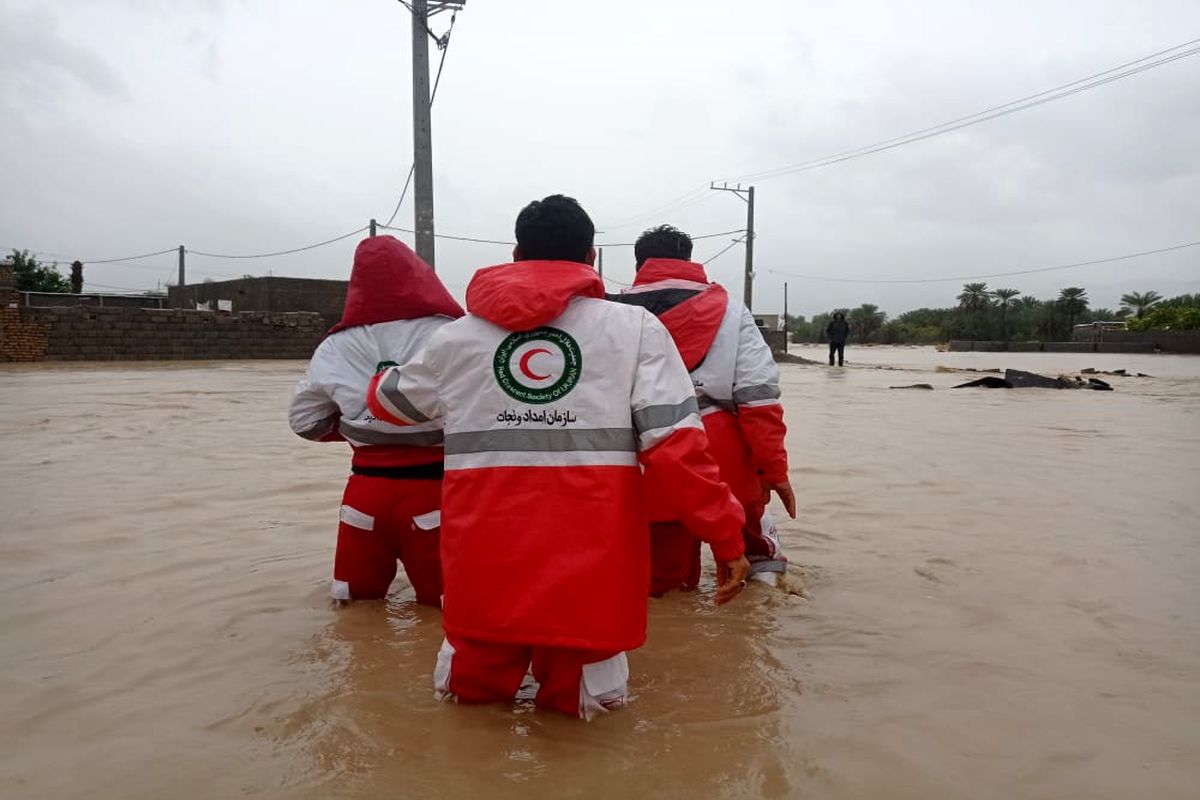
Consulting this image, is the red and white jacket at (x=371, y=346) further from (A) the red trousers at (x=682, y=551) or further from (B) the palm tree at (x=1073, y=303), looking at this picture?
(B) the palm tree at (x=1073, y=303)

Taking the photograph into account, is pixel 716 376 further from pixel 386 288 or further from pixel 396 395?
pixel 396 395

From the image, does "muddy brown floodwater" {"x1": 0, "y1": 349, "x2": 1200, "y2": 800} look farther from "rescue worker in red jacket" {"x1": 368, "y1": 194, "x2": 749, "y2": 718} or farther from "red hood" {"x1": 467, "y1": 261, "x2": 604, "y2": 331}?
"red hood" {"x1": 467, "y1": 261, "x2": 604, "y2": 331}

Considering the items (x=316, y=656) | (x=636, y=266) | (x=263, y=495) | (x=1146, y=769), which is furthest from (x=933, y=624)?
(x=263, y=495)

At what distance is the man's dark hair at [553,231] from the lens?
2.60m

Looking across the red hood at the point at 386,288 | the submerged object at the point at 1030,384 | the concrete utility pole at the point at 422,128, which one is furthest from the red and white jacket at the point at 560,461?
the submerged object at the point at 1030,384

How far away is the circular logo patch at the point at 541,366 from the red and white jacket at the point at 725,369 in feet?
4.20

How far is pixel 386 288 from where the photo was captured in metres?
3.42

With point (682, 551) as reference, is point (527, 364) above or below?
above

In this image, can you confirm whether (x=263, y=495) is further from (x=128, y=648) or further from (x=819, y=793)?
(x=819, y=793)

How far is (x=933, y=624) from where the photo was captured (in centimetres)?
349

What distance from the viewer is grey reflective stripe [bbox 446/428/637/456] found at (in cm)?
243

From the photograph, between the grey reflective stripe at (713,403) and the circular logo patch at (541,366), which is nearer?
the circular logo patch at (541,366)

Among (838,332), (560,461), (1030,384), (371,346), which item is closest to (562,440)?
(560,461)

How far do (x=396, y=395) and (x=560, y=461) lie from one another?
1.98 ft
